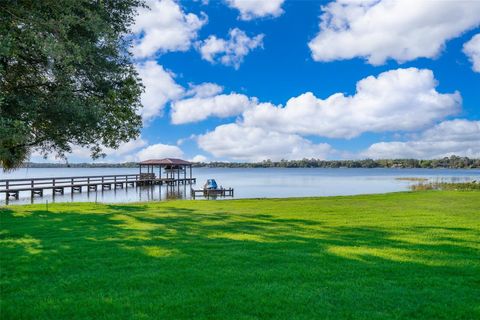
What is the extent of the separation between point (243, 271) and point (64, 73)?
716cm

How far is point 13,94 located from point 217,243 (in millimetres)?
6477

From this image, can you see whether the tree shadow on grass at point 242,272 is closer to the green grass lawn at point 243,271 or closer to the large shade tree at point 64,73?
the green grass lawn at point 243,271

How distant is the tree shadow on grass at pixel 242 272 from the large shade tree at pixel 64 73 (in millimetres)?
3086

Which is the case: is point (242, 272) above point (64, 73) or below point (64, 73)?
below

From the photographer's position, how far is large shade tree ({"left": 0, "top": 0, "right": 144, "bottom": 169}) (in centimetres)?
927

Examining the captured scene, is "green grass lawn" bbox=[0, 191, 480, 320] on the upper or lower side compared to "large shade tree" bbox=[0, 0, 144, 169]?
lower

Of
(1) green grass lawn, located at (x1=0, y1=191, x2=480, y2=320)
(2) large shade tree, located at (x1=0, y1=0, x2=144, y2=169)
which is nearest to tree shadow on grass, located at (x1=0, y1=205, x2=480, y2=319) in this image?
(1) green grass lawn, located at (x1=0, y1=191, x2=480, y2=320)

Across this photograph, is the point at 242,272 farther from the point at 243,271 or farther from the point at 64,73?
the point at 64,73

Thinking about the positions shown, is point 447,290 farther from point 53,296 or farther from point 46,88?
point 46,88

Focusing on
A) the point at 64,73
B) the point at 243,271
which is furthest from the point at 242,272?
the point at 64,73

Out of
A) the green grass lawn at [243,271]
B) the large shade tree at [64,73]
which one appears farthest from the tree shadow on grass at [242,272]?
the large shade tree at [64,73]

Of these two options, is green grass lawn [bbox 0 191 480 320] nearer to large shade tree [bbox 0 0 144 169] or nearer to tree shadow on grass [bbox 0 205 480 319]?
tree shadow on grass [bbox 0 205 480 319]

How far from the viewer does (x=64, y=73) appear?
400 inches

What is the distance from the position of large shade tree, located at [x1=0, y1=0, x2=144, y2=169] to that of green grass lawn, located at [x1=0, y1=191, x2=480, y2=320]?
3.01m
